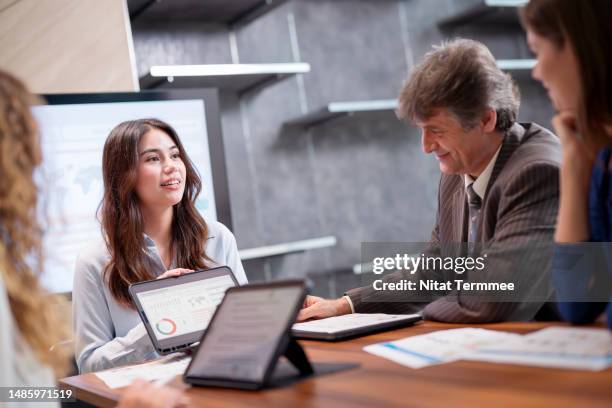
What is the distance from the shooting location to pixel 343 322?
190 cm

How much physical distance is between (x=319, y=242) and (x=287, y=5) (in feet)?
4.10

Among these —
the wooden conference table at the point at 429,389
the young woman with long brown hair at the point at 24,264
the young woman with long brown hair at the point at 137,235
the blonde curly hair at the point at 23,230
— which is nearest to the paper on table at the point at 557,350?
the wooden conference table at the point at 429,389

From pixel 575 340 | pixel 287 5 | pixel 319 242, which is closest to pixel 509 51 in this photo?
pixel 287 5

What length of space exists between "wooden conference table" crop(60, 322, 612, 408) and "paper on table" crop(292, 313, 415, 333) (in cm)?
26

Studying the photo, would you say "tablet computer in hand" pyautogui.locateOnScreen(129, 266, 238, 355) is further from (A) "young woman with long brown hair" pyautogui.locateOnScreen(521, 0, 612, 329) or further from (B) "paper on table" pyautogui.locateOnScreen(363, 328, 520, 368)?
(A) "young woman with long brown hair" pyautogui.locateOnScreen(521, 0, 612, 329)

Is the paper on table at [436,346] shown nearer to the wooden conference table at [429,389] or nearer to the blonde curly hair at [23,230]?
the wooden conference table at [429,389]

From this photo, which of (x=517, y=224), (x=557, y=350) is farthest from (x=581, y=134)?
(x=557, y=350)

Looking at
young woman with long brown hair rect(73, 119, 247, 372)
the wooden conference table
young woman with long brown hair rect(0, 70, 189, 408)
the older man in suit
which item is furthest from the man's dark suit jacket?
young woman with long brown hair rect(73, 119, 247, 372)

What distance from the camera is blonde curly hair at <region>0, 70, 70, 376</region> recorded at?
1167 mm

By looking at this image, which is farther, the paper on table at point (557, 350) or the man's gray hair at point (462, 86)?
the man's gray hair at point (462, 86)

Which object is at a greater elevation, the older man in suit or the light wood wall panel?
the light wood wall panel

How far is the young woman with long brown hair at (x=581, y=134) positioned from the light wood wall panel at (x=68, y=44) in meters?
2.22

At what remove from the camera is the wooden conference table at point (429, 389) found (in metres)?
1.05

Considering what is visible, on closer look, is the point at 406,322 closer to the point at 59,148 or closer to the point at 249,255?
the point at 249,255
